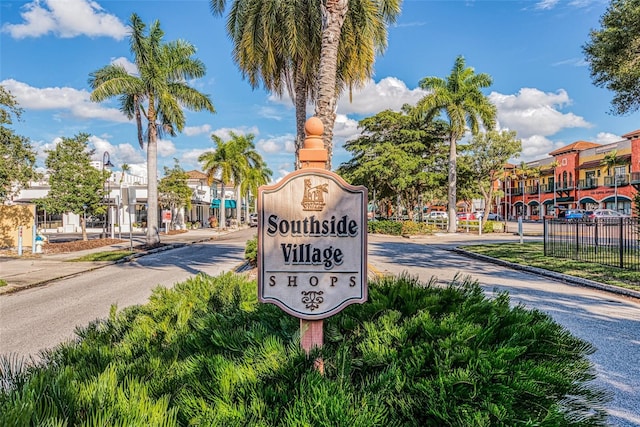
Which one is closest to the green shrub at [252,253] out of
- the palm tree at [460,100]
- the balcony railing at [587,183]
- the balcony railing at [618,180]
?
the palm tree at [460,100]

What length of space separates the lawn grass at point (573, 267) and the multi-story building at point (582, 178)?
3675cm

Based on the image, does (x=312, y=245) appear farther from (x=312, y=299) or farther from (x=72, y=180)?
(x=72, y=180)

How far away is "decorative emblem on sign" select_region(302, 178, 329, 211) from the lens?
3.25 m

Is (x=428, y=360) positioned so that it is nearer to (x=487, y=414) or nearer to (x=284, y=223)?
(x=487, y=414)

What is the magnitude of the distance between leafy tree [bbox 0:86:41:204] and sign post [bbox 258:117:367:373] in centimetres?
2143

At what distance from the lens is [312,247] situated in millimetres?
3219

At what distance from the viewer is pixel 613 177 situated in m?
56.5

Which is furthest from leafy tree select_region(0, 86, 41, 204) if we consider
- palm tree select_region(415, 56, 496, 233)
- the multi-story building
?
the multi-story building

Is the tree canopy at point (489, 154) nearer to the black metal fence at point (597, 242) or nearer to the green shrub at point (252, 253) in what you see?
the black metal fence at point (597, 242)

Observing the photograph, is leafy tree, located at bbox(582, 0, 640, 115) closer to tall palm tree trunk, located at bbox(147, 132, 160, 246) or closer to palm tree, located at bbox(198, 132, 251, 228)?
tall palm tree trunk, located at bbox(147, 132, 160, 246)

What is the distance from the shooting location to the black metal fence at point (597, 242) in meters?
12.7

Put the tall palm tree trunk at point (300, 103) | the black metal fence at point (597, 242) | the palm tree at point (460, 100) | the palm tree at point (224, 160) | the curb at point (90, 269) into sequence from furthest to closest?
the palm tree at point (224, 160) < the palm tree at point (460, 100) < the tall palm tree trunk at point (300, 103) < the black metal fence at point (597, 242) < the curb at point (90, 269)

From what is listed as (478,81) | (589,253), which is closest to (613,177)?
(478,81)

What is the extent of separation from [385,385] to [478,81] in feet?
107
